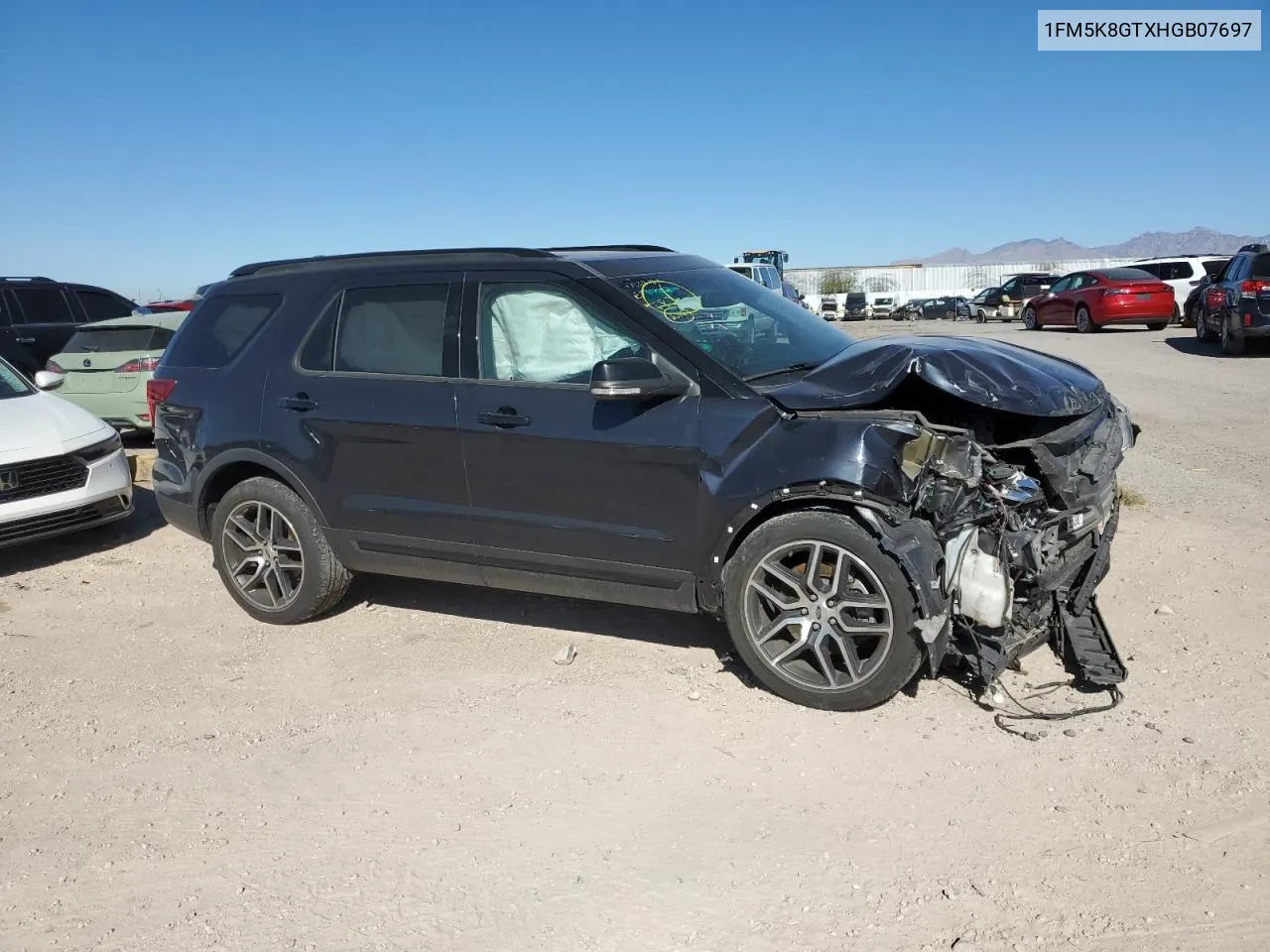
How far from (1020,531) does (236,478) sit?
409 cm

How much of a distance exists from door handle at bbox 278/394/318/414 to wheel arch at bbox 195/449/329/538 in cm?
30

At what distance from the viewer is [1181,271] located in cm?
2383

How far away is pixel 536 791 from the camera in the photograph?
3736 millimetres

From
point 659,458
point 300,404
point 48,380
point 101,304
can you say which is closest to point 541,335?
point 659,458

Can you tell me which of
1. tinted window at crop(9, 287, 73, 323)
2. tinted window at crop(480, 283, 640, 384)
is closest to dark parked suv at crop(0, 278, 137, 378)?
tinted window at crop(9, 287, 73, 323)

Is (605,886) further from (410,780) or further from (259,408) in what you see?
(259,408)

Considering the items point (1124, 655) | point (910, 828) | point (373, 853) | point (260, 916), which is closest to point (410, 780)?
point (373, 853)

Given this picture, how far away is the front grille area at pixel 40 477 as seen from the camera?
22.4 ft

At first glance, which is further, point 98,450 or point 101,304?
point 101,304

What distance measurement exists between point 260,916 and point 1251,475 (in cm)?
738

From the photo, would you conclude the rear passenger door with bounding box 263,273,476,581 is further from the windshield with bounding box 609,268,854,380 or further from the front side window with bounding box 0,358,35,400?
the front side window with bounding box 0,358,35,400

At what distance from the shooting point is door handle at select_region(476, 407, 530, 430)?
4.64 meters

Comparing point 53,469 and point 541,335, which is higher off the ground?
point 541,335

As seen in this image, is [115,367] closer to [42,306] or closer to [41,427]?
[42,306]
